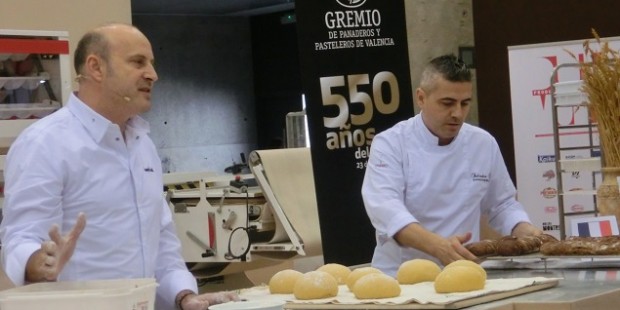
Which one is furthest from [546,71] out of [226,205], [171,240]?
[171,240]

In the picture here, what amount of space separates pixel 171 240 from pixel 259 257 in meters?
3.83

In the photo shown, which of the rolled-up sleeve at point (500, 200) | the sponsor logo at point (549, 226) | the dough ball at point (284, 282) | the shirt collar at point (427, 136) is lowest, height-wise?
the sponsor logo at point (549, 226)

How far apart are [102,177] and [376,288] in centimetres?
76

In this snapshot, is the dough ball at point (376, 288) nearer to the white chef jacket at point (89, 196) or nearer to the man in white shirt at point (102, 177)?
the man in white shirt at point (102, 177)

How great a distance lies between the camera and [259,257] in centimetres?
672

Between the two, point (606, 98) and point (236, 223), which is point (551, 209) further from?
point (606, 98)

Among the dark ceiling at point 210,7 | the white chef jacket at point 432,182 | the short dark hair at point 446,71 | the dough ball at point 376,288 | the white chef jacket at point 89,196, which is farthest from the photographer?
the dark ceiling at point 210,7

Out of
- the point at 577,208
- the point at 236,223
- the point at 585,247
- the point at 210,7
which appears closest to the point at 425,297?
the point at 585,247

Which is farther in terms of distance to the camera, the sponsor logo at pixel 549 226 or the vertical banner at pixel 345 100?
the sponsor logo at pixel 549 226

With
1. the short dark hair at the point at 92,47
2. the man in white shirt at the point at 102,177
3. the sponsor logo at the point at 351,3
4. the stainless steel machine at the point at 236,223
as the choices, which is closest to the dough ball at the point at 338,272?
the man in white shirt at the point at 102,177

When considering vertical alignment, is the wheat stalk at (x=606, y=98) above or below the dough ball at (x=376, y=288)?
above

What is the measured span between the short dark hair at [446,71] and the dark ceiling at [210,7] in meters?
12.0

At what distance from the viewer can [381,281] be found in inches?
93.2

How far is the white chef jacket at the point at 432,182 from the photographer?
364cm
